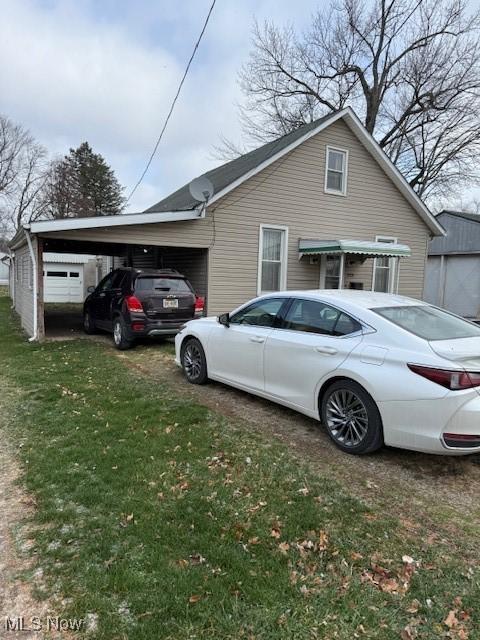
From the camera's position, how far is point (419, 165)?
2577 centimetres

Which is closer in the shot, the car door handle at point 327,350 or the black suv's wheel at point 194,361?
the car door handle at point 327,350

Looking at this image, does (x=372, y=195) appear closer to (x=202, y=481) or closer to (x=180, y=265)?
(x=180, y=265)

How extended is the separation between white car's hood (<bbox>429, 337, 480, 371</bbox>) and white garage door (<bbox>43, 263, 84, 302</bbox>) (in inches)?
912

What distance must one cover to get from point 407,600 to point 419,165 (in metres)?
27.5

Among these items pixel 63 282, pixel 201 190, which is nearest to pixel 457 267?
pixel 201 190

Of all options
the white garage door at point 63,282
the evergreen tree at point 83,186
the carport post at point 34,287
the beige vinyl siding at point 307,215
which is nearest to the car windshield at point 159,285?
the beige vinyl siding at point 307,215

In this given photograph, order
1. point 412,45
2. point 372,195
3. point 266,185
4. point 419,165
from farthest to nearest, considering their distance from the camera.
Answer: point 419,165 → point 412,45 → point 372,195 → point 266,185

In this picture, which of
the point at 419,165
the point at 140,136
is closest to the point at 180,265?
the point at 140,136

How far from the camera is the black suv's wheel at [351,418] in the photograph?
3.83m

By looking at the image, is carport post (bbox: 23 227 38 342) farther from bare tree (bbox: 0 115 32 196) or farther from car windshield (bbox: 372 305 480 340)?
bare tree (bbox: 0 115 32 196)

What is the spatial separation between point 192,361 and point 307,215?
787 cm

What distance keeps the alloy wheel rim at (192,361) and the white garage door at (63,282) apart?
19512 millimetres

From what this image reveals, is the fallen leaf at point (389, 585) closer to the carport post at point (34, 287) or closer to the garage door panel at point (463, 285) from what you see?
the carport post at point (34, 287)

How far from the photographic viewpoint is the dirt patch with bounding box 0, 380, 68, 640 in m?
2.15
